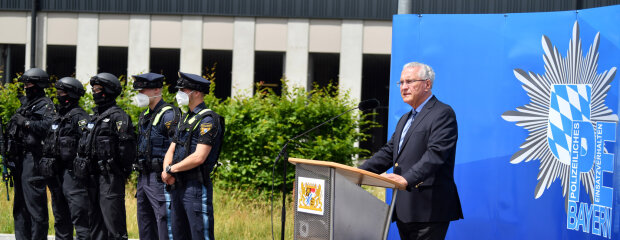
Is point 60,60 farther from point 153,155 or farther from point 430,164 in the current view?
point 430,164

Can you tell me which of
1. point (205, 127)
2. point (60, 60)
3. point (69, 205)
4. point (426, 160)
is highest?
point (60, 60)

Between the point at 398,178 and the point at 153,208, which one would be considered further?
the point at 153,208

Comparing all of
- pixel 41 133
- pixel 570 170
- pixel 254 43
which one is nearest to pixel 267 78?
pixel 254 43

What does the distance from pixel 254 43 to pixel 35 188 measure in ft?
66.8

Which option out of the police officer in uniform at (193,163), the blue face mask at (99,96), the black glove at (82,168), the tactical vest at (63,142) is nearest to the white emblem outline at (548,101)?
the police officer in uniform at (193,163)

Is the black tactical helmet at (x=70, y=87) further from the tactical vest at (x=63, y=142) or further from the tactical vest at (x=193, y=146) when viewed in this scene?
the tactical vest at (x=193, y=146)

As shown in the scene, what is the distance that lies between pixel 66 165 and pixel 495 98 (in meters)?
4.27

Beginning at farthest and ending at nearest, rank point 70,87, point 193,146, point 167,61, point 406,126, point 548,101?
point 167,61, point 70,87, point 193,146, point 548,101, point 406,126

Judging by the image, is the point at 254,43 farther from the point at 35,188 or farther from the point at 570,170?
the point at 570,170

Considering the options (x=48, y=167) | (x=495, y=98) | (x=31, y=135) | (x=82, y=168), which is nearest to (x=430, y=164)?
(x=495, y=98)

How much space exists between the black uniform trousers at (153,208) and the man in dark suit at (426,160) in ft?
8.73

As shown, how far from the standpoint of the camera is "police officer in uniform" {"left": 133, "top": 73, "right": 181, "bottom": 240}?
6840mm

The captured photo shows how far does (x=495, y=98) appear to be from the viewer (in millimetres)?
6758

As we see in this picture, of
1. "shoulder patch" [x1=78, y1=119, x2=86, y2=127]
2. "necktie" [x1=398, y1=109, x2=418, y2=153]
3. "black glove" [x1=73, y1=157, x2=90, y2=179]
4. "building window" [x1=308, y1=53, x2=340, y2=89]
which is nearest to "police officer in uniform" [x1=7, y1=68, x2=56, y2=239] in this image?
"shoulder patch" [x1=78, y1=119, x2=86, y2=127]
